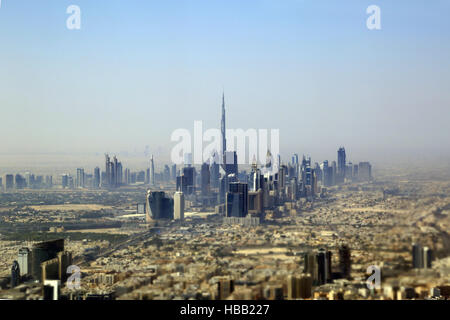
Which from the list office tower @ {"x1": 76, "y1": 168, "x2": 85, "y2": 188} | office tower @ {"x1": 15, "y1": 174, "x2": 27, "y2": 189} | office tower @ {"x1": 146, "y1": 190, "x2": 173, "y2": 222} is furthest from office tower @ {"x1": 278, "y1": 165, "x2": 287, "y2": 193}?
office tower @ {"x1": 15, "y1": 174, "x2": 27, "y2": 189}

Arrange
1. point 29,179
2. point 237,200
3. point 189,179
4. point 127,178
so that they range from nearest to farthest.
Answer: point 29,179, point 189,179, point 237,200, point 127,178

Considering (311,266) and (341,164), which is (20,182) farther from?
(311,266)

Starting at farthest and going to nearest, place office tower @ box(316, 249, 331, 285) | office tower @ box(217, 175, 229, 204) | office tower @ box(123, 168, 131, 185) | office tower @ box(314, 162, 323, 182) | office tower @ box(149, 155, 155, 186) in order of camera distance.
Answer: office tower @ box(217, 175, 229, 204) < office tower @ box(123, 168, 131, 185) < office tower @ box(314, 162, 323, 182) < office tower @ box(149, 155, 155, 186) < office tower @ box(316, 249, 331, 285)

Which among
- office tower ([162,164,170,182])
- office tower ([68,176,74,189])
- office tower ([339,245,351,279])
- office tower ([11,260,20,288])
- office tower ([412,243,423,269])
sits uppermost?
Answer: office tower ([162,164,170,182])

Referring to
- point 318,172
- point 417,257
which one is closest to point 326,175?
point 318,172

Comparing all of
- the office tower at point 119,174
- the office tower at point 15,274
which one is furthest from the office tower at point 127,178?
the office tower at point 15,274

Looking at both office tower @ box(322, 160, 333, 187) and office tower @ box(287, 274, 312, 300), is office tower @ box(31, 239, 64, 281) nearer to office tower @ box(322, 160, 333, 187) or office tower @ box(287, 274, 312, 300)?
office tower @ box(287, 274, 312, 300)

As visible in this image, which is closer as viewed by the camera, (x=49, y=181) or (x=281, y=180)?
(x=49, y=181)
